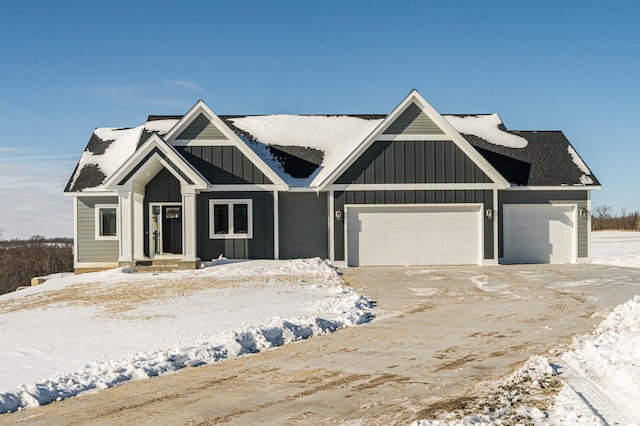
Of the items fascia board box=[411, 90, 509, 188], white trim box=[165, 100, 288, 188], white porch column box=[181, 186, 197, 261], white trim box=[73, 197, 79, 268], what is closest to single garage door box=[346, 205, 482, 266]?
fascia board box=[411, 90, 509, 188]

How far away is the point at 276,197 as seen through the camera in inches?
925

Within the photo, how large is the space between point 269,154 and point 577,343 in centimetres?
1753

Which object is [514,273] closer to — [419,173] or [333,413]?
[419,173]

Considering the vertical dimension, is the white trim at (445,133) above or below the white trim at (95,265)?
above

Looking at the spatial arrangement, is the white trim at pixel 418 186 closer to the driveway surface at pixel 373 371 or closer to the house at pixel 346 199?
the house at pixel 346 199

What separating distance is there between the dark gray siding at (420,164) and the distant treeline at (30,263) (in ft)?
99.1

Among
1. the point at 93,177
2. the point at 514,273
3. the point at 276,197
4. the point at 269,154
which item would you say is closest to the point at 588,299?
the point at 514,273

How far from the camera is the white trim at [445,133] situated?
76.8ft

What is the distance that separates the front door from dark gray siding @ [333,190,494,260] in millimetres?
5620

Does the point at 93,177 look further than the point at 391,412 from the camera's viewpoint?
Yes

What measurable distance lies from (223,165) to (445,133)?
7.87 metres

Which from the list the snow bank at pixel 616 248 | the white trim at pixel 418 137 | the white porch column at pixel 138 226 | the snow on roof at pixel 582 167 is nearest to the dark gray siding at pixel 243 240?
the white porch column at pixel 138 226

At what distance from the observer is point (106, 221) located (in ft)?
82.6

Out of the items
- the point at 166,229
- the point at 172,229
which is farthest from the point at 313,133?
the point at 166,229
